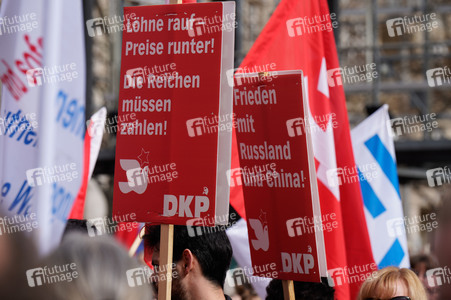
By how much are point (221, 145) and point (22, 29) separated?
5.21 ft

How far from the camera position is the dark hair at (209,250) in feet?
10.6

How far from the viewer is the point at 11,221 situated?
1540 mm

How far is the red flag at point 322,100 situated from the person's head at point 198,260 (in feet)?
4.38

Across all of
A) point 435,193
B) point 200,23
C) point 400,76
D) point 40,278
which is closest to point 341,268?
point 200,23

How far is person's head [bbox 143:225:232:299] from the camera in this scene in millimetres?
3230

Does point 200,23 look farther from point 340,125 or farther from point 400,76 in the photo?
point 400,76
